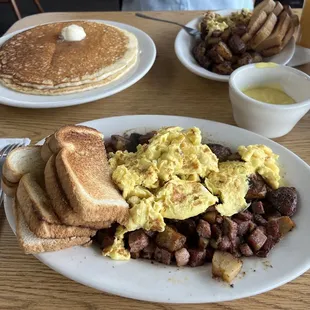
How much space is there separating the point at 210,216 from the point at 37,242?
0.42 m

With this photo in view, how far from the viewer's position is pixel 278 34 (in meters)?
1.76

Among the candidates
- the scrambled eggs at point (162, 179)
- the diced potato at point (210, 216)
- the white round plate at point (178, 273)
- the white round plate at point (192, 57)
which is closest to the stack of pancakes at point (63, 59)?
the white round plate at point (192, 57)

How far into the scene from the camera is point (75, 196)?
0.99 metres

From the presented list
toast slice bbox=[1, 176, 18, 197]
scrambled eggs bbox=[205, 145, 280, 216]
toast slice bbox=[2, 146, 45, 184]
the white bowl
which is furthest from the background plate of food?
toast slice bbox=[1, 176, 18, 197]

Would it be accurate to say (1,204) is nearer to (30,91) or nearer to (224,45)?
(30,91)

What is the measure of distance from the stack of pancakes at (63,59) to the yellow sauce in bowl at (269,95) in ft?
1.72

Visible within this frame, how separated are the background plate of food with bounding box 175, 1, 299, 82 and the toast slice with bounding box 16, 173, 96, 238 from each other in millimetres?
890

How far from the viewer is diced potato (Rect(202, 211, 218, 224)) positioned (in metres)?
1.06

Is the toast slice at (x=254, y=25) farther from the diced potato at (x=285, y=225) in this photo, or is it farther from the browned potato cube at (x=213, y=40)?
the diced potato at (x=285, y=225)

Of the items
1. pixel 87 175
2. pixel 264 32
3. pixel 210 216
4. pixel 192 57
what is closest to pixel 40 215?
pixel 87 175

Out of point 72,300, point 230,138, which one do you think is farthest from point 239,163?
point 72,300

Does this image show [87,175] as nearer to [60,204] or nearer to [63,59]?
[60,204]

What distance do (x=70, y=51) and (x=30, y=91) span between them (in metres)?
0.29

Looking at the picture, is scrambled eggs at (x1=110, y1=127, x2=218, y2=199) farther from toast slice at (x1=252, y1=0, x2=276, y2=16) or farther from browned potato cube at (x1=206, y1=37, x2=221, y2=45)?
toast slice at (x1=252, y1=0, x2=276, y2=16)
